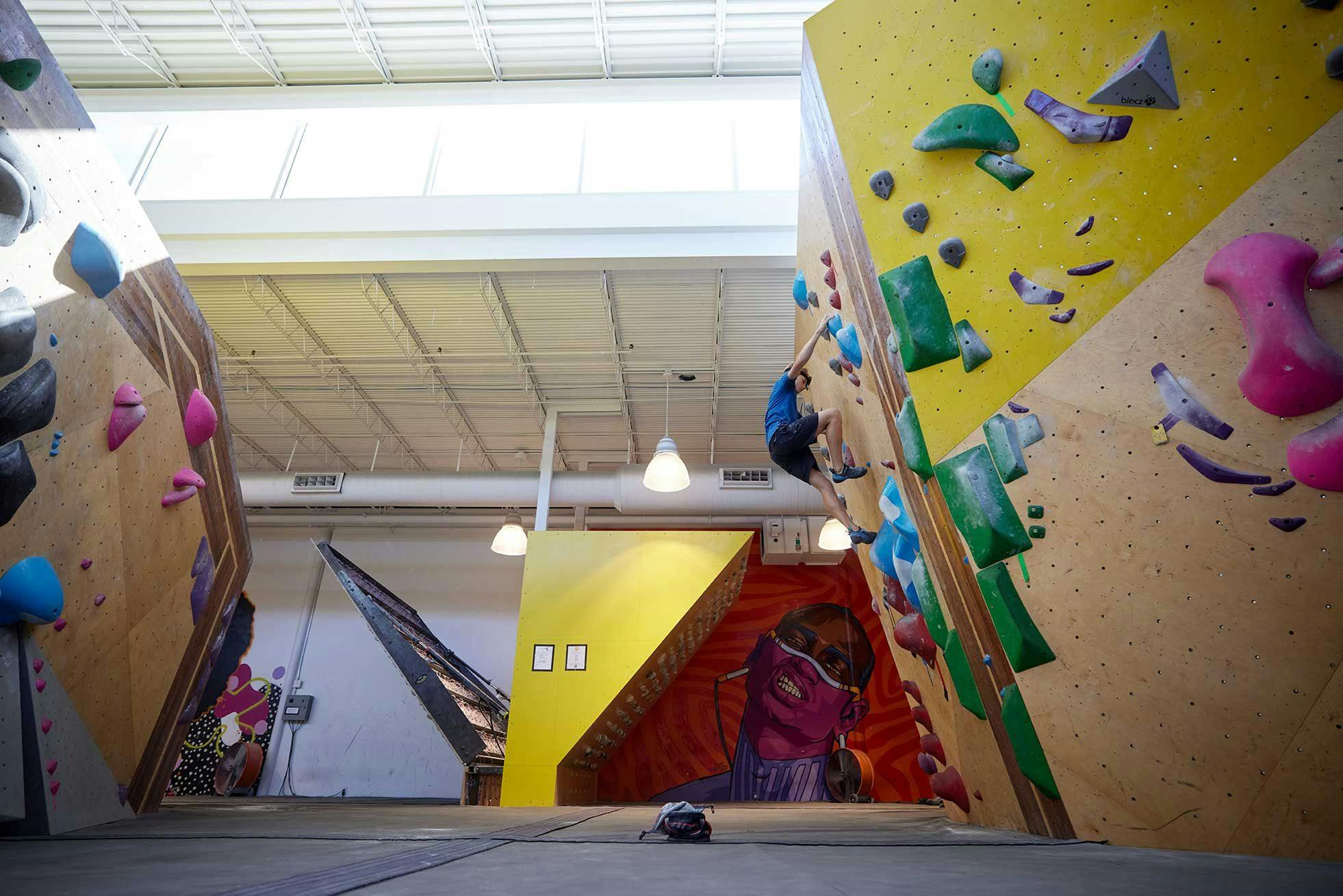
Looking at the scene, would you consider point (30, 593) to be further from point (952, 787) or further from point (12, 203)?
point (952, 787)

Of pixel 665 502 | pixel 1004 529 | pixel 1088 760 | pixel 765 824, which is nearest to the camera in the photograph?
pixel 1088 760

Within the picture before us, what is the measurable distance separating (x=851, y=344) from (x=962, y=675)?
4.56ft

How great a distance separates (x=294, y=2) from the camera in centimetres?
620

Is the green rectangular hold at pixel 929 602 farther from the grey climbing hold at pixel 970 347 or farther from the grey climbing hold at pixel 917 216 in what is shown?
the grey climbing hold at pixel 917 216

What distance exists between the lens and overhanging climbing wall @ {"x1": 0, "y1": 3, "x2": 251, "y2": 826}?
2.11 m

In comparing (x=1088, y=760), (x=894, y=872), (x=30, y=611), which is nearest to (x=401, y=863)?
(x=894, y=872)

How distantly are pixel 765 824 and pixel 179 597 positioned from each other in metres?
2.88

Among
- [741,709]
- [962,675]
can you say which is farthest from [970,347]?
[741,709]

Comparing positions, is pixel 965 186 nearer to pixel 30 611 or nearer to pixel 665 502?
pixel 30 611

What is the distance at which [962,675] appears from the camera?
266 centimetres

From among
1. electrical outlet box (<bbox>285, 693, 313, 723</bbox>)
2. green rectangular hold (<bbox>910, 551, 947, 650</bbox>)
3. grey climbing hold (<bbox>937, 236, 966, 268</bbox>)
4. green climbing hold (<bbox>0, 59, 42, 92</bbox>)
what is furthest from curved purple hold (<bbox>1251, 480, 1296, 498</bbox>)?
electrical outlet box (<bbox>285, 693, 313, 723</bbox>)

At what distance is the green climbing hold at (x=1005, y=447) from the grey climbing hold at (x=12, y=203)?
9.61 feet

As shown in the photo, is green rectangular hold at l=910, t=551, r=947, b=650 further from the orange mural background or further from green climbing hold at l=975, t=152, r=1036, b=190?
the orange mural background

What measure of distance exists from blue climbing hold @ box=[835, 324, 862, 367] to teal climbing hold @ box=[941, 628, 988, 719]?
3.79 feet
